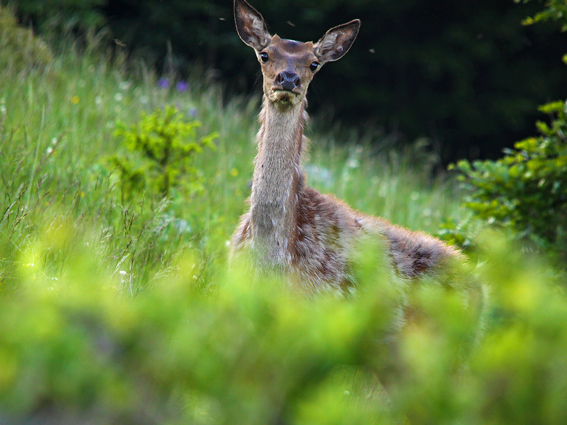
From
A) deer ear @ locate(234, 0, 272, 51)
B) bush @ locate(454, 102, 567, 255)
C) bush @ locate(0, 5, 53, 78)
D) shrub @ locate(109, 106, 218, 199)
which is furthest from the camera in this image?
bush @ locate(0, 5, 53, 78)

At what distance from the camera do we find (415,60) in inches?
556

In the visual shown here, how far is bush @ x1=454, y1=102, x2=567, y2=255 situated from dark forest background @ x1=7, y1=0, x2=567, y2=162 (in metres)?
8.61

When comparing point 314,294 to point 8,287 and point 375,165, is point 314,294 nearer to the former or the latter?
point 8,287

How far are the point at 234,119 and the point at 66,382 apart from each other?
24.3ft

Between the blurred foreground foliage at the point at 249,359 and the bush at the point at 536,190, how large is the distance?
12.2ft

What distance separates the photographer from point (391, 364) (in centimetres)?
124

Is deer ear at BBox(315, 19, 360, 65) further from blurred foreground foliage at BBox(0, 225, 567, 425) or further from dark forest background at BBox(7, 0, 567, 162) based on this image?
dark forest background at BBox(7, 0, 567, 162)

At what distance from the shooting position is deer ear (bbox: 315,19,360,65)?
4258mm

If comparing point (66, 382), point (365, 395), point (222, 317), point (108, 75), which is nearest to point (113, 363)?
point (66, 382)

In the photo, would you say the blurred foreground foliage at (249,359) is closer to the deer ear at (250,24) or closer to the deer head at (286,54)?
the deer head at (286,54)

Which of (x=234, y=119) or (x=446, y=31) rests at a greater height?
(x=446, y=31)

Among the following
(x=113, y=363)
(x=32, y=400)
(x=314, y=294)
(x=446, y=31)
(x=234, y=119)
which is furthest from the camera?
(x=446, y=31)

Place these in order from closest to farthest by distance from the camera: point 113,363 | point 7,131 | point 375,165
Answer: point 113,363, point 7,131, point 375,165

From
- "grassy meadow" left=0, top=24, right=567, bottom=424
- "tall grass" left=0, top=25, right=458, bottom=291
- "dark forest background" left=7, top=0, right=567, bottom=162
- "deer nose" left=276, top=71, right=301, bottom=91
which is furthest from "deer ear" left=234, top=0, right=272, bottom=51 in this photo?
"dark forest background" left=7, top=0, right=567, bottom=162
